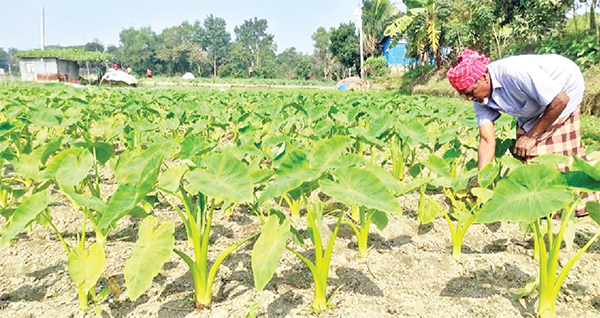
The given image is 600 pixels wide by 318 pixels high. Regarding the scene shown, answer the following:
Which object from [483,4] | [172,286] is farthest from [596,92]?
[483,4]

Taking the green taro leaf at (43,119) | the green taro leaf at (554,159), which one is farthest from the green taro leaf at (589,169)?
the green taro leaf at (43,119)

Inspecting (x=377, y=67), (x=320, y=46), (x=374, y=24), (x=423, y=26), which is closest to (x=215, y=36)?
(x=320, y=46)

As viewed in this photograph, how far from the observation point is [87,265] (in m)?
1.41

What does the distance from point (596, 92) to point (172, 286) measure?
709 centimetres

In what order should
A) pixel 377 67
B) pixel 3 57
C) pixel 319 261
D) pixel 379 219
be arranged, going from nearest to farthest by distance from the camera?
1. pixel 319 261
2. pixel 379 219
3. pixel 377 67
4. pixel 3 57

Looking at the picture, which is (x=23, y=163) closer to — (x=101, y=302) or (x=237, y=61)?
(x=101, y=302)

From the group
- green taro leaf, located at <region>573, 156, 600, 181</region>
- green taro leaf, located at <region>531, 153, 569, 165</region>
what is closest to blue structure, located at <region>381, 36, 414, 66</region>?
green taro leaf, located at <region>531, 153, 569, 165</region>

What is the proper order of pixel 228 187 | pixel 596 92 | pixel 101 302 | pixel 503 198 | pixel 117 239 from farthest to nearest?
pixel 596 92 → pixel 117 239 → pixel 101 302 → pixel 228 187 → pixel 503 198

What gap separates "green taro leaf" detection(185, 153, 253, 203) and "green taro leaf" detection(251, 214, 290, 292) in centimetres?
12

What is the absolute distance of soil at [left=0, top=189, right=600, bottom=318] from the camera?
162cm

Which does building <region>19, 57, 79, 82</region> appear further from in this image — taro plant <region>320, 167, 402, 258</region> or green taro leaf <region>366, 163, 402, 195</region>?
taro plant <region>320, 167, 402, 258</region>

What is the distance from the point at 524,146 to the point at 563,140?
23cm

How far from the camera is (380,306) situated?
165 cm

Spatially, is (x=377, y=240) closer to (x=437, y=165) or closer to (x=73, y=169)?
(x=437, y=165)
